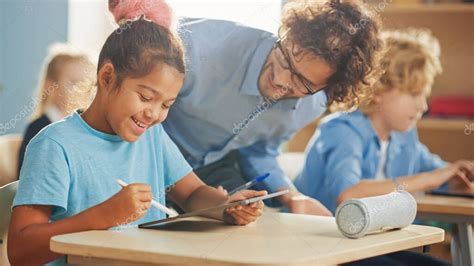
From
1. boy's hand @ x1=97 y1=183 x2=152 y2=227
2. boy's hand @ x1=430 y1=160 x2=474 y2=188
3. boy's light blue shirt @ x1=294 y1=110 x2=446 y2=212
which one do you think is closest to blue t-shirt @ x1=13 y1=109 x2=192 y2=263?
boy's hand @ x1=97 y1=183 x2=152 y2=227

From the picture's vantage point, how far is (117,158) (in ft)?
4.82

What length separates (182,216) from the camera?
4.48 feet

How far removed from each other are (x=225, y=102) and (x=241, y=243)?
0.59 m

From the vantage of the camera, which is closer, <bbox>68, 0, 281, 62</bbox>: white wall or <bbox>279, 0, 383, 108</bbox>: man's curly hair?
<bbox>68, 0, 281, 62</bbox>: white wall

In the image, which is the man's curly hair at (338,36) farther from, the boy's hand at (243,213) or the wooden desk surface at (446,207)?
the boy's hand at (243,213)

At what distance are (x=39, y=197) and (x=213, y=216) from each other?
31 cm

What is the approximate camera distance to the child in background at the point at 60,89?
150 centimetres

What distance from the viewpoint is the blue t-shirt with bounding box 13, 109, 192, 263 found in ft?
4.47

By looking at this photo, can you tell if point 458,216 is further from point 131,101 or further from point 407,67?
point 131,101

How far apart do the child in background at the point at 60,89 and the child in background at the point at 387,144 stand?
33.2 inches

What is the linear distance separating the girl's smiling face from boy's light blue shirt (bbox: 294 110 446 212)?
0.89 meters

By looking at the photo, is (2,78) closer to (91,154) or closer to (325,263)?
(91,154)

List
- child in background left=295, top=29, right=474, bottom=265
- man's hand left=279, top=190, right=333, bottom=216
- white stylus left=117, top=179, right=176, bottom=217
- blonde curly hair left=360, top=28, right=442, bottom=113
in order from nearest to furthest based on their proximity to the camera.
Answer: white stylus left=117, top=179, right=176, bottom=217 → man's hand left=279, top=190, right=333, bottom=216 → child in background left=295, top=29, right=474, bottom=265 → blonde curly hair left=360, top=28, right=442, bottom=113

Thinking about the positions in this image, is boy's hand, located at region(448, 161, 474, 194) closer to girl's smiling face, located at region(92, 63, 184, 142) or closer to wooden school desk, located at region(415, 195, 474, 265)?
wooden school desk, located at region(415, 195, 474, 265)
